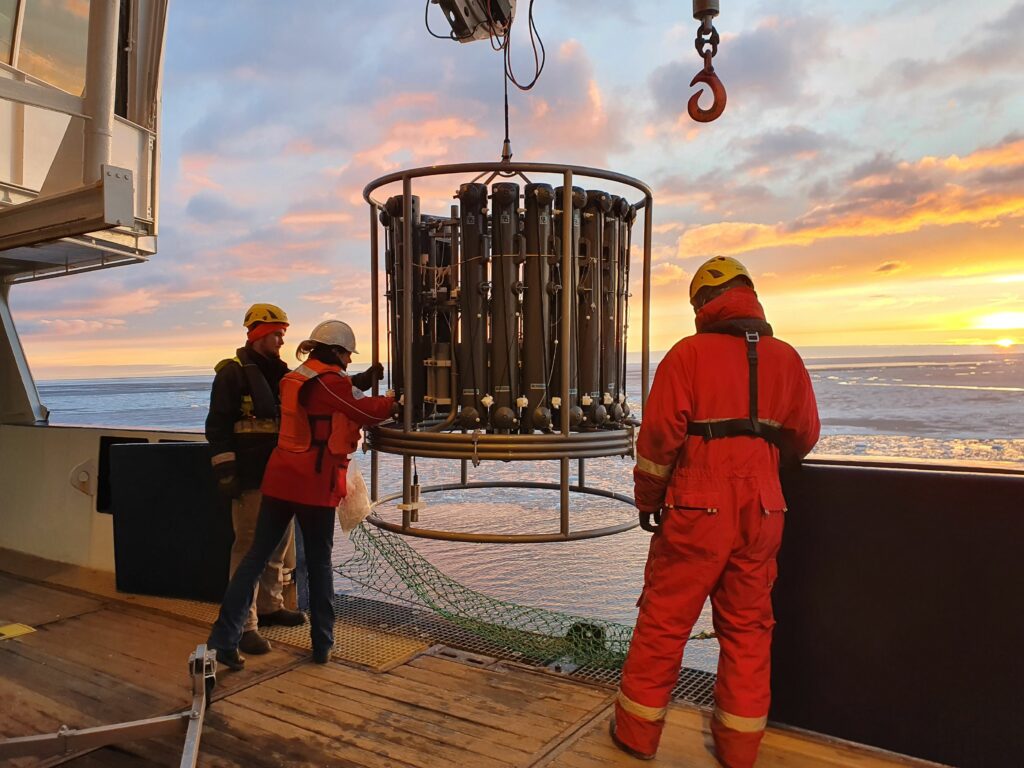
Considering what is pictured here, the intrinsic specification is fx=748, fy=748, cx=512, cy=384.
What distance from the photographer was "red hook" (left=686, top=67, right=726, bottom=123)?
10.5 feet

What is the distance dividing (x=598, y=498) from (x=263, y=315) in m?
10.2

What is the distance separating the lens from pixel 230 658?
3617mm

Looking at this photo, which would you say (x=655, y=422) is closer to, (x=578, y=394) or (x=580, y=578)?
(x=578, y=394)

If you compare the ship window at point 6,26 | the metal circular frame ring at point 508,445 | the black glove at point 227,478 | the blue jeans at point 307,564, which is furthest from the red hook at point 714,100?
the ship window at point 6,26

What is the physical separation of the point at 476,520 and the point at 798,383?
9057 millimetres

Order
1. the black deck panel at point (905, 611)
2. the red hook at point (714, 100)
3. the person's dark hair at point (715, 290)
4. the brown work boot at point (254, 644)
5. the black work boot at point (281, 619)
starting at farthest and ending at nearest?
the black work boot at point (281, 619) < the brown work boot at point (254, 644) < the red hook at point (714, 100) < the person's dark hair at point (715, 290) < the black deck panel at point (905, 611)

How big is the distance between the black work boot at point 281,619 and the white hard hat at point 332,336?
1.60 m

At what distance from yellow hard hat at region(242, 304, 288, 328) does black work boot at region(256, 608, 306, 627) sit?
5.41ft

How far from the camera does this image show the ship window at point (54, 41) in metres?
7.34

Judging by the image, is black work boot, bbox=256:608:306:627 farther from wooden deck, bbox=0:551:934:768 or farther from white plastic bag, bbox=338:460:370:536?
white plastic bag, bbox=338:460:370:536

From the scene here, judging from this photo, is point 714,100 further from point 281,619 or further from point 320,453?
point 281,619

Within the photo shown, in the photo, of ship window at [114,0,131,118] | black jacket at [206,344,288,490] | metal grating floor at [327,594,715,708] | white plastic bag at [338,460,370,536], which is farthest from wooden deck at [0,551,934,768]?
ship window at [114,0,131,118]

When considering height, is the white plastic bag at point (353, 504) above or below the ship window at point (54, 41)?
below

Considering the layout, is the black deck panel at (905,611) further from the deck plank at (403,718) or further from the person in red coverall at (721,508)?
the deck plank at (403,718)
